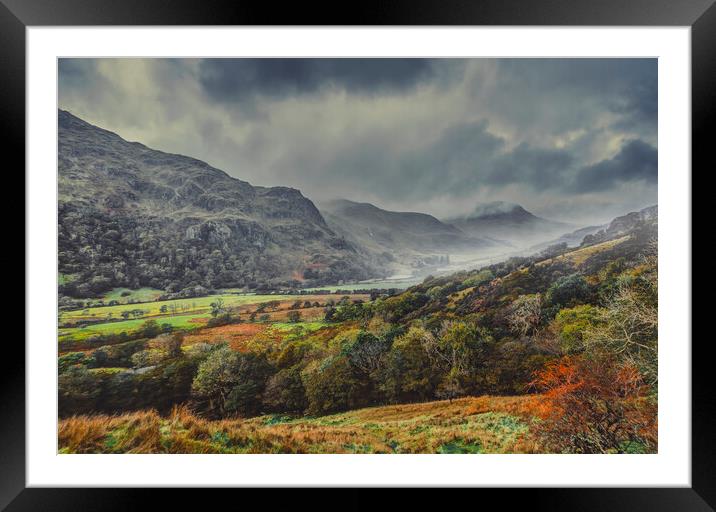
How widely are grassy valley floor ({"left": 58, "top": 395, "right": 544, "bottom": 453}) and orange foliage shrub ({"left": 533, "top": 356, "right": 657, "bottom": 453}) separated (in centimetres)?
19

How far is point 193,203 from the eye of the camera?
3.09 metres

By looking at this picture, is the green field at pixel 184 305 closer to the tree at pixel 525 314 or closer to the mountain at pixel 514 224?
the mountain at pixel 514 224

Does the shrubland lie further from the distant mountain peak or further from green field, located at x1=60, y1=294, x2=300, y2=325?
the distant mountain peak

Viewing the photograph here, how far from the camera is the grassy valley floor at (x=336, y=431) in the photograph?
2818 millimetres

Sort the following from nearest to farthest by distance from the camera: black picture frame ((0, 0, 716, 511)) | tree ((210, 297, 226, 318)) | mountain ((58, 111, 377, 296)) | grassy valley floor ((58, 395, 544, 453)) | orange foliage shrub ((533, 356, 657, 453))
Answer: black picture frame ((0, 0, 716, 511)) → orange foliage shrub ((533, 356, 657, 453)) → grassy valley floor ((58, 395, 544, 453)) → mountain ((58, 111, 377, 296)) → tree ((210, 297, 226, 318))

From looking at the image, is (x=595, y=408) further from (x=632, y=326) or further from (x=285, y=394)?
(x=285, y=394)

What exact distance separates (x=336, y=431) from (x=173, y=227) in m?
2.74

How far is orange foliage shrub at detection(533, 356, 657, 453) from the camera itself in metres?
2.72

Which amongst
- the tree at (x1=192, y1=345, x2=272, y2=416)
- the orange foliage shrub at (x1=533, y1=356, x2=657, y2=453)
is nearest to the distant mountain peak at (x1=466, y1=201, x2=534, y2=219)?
the orange foliage shrub at (x1=533, y1=356, x2=657, y2=453)

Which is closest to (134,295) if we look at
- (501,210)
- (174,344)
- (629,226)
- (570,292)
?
(174,344)

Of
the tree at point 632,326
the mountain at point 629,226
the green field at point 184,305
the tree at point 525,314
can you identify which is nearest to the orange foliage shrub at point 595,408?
the tree at point 632,326

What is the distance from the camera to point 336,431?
115 inches

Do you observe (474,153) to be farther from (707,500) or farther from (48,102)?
(48,102)
